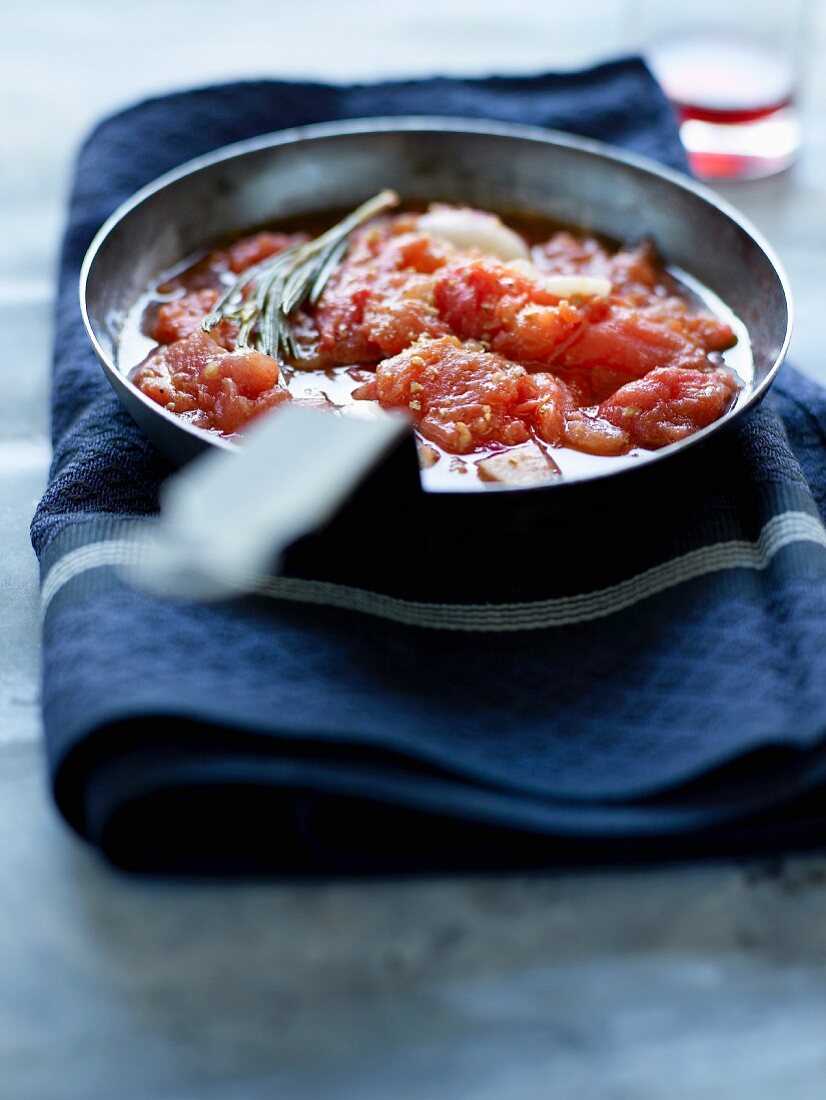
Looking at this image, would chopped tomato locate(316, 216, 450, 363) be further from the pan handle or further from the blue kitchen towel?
the pan handle

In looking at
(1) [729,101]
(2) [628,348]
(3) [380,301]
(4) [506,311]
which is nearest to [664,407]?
(2) [628,348]

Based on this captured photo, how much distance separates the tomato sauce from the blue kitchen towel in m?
0.09

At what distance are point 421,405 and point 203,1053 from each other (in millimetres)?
632

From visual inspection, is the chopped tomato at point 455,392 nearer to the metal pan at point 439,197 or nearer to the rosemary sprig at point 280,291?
the rosemary sprig at point 280,291

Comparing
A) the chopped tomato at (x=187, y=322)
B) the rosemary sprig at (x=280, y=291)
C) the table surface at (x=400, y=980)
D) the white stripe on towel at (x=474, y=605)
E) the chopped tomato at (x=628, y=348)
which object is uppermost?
the chopped tomato at (x=628, y=348)

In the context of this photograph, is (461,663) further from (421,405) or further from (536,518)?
(421,405)

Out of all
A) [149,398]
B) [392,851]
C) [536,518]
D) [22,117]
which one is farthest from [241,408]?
[22,117]

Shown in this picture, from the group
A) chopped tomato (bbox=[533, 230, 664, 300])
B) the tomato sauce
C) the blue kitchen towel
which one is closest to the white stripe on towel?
the blue kitchen towel

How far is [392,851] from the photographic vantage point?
3.22ft

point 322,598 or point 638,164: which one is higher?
point 638,164

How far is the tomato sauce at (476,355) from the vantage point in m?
1.24

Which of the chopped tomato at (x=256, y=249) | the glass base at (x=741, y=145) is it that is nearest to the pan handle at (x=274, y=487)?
the chopped tomato at (x=256, y=249)

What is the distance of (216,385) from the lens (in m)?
1.26

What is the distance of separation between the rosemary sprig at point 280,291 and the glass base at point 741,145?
665mm
